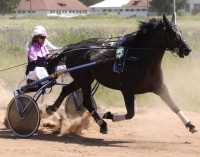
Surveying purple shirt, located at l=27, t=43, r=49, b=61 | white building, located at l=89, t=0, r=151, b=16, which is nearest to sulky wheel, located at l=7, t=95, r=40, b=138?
purple shirt, located at l=27, t=43, r=49, b=61

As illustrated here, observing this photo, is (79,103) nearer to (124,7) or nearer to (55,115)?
(55,115)

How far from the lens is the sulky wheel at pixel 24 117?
8578 millimetres

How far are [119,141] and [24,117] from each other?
162cm

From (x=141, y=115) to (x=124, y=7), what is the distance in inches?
2974

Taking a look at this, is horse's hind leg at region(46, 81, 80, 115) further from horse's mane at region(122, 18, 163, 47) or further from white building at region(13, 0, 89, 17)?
white building at region(13, 0, 89, 17)

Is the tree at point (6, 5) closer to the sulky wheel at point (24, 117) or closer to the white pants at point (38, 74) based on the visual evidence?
the white pants at point (38, 74)

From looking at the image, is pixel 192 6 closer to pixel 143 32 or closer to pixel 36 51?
pixel 36 51

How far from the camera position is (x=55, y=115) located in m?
9.98

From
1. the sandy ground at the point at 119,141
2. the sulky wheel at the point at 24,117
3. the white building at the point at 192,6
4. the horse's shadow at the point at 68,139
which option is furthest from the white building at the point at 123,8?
the sulky wheel at the point at 24,117

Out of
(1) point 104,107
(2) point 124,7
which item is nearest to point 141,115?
(1) point 104,107

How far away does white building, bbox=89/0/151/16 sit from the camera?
252 feet

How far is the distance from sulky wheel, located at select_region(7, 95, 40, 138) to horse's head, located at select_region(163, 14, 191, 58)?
7.78 ft

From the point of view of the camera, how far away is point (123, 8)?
85.4 m

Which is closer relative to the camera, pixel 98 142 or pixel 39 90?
pixel 98 142
